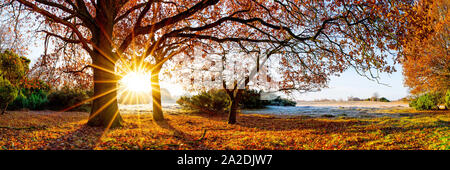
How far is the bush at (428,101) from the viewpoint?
17.4 m

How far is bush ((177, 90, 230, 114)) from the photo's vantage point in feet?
51.9

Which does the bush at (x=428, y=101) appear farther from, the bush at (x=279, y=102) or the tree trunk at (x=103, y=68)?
the tree trunk at (x=103, y=68)

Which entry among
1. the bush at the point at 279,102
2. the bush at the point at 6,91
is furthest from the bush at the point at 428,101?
the bush at the point at 6,91

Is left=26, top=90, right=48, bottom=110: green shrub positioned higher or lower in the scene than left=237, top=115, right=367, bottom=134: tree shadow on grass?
higher

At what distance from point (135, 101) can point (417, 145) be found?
28.0 m

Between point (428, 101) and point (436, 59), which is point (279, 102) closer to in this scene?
point (428, 101)

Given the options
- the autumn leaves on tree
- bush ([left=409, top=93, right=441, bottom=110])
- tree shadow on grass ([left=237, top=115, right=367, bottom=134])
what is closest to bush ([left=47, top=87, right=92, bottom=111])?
the autumn leaves on tree

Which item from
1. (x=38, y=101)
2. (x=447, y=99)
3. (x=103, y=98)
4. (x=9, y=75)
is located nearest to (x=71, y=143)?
(x=103, y=98)

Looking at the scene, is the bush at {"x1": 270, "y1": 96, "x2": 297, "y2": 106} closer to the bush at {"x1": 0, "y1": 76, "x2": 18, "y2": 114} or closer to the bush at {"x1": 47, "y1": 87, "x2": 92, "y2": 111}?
the bush at {"x1": 47, "y1": 87, "x2": 92, "y2": 111}

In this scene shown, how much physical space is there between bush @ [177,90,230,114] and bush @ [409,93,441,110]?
15.7 metres

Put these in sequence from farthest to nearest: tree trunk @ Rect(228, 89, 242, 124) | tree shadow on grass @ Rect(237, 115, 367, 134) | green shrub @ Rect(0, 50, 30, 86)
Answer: tree trunk @ Rect(228, 89, 242, 124) → green shrub @ Rect(0, 50, 30, 86) → tree shadow on grass @ Rect(237, 115, 367, 134)

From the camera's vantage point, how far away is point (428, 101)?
693 inches

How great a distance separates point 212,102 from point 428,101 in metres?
16.9
